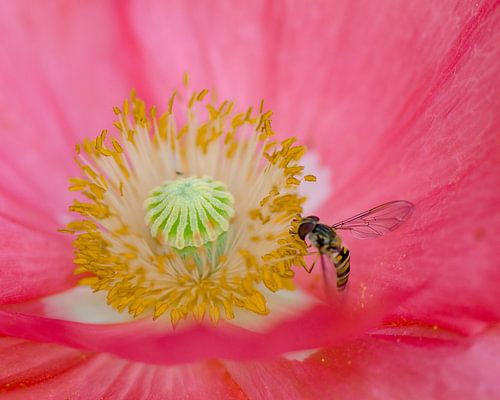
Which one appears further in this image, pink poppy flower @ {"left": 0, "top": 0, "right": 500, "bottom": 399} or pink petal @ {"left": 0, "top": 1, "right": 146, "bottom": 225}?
pink petal @ {"left": 0, "top": 1, "right": 146, "bottom": 225}

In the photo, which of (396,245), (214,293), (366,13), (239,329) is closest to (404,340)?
(396,245)

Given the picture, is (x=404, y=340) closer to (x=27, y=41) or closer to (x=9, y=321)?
(x=9, y=321)

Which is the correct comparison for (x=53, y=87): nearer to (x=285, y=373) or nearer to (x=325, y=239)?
(x=325, y=239)

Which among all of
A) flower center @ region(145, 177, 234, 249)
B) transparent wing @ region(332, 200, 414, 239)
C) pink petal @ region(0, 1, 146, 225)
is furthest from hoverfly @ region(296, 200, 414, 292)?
pink petal @ region(0, 1, 146, 225)

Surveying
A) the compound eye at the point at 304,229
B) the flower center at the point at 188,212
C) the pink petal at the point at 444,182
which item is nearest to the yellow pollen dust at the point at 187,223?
the flower center at the point at 188,212

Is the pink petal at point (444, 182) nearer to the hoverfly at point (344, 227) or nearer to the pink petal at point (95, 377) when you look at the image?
the hoverfly at point (344, 227)

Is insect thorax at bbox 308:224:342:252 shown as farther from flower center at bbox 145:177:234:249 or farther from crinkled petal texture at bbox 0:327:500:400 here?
flower center at bbox 145:177:234:249
